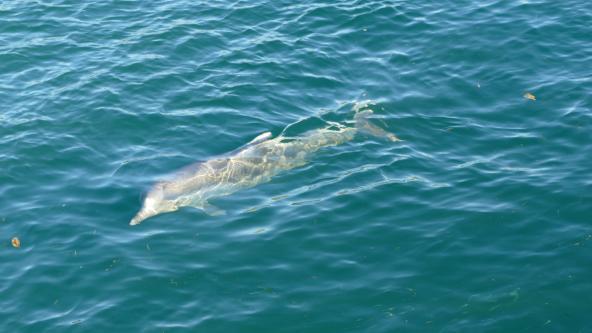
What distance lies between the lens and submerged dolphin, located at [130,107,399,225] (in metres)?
18.8

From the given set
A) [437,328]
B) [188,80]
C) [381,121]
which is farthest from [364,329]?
[188,80]

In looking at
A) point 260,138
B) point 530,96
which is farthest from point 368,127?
point 530,96

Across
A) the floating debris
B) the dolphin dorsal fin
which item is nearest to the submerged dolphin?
the dolphin dorsal fin

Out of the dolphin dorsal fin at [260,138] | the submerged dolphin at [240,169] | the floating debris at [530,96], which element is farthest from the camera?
the floating debris at [530,96]

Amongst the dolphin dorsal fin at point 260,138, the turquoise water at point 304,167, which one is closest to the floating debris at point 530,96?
the turquoise water at point 304,167

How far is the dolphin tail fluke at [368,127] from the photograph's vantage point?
68.1 ft

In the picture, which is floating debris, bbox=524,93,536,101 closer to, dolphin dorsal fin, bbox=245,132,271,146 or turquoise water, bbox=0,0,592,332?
turquoise water, bbox=0,0,592,332

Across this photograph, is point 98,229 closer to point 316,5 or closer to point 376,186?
point 376,186

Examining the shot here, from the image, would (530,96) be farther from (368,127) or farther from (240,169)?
(240,169)

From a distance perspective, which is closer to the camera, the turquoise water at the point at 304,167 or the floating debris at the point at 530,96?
the turquoise water at the point at 304,167

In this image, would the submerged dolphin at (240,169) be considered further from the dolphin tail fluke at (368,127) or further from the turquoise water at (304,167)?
the turquoise water at (304,167)

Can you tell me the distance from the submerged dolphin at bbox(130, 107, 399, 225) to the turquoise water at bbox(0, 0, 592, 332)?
315 mm

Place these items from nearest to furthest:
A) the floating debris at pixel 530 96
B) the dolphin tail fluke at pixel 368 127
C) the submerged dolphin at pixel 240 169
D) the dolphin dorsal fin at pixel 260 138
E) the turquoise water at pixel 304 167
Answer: the turquoise water at pixel 304 167, the submerged dolphin at pixel 240 169, the dolphin dorsal fin at pixel 260 138, the dolphin tail fluke at pixel 368 127, the floating debris at pixel 530 96

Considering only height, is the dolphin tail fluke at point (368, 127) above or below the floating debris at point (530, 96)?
above
